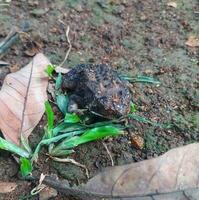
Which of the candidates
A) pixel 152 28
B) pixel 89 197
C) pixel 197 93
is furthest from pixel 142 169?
pixel 152 28

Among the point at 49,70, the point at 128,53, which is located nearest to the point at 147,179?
the point at 49,70

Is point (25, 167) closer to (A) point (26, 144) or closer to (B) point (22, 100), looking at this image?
(A) point (26, 144)

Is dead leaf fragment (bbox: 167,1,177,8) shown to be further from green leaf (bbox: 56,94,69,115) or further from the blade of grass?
the blade of grass

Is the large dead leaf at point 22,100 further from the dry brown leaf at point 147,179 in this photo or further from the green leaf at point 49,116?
the dry brown leaf at point 147,179

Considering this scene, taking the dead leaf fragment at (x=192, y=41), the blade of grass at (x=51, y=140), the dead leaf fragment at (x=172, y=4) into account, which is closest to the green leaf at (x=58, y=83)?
the blade of grass at (x=51, y=140)

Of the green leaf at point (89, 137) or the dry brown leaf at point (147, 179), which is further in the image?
the green leaf at point (89, 137)
